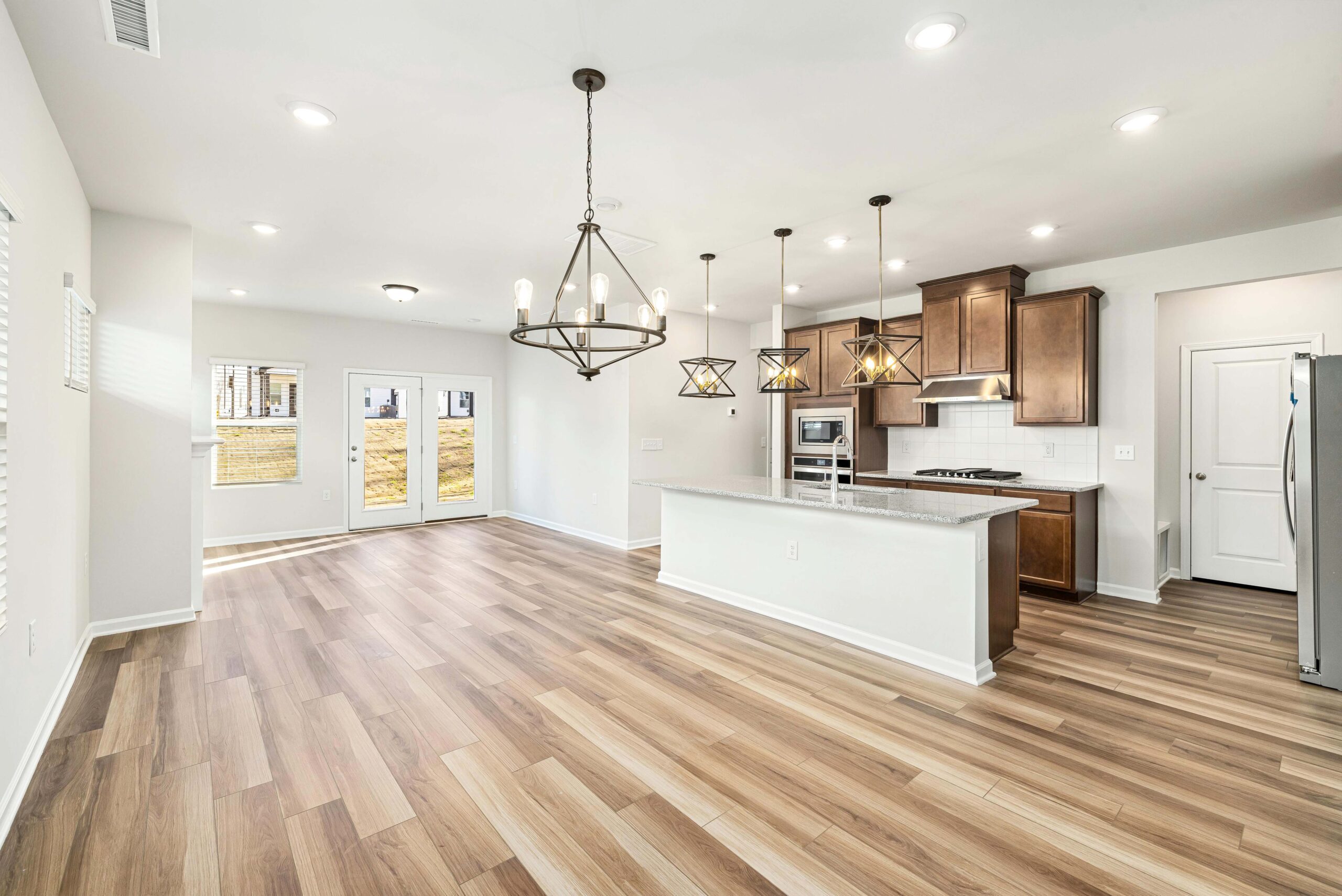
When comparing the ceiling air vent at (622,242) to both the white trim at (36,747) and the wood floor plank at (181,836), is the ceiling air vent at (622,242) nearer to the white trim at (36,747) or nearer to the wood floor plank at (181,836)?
the white trim at (36,747)

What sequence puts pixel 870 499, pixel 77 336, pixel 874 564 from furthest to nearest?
pixel 870 499 < pixel 874 564 < pixel 77 336

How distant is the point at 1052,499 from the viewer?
15.0 feet

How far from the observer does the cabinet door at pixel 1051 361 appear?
15.4 ft

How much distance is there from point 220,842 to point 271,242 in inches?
159

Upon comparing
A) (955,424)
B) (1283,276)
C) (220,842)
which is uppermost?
(1283,276)

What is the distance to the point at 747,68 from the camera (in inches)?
91.0

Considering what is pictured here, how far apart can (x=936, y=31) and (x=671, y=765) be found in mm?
2788

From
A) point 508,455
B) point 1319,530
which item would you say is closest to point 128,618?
point 508,455

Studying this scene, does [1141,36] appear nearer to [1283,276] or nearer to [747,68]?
[747,68]

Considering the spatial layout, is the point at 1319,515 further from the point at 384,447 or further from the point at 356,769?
the point at 384,447

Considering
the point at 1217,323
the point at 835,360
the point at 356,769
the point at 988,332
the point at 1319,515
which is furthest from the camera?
the point at 835,360

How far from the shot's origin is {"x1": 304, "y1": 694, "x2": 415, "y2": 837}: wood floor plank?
Answer: 80.0 inches

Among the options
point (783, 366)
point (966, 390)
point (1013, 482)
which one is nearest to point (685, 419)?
point (783, 366)

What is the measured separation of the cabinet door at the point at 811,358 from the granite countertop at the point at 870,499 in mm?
2019
